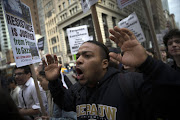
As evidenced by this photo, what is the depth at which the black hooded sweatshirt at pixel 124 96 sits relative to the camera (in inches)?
32.8

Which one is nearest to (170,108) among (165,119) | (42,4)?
(165,119)

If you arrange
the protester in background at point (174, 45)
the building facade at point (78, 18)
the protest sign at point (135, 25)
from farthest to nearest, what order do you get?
the building facade at point (78, 18), the protest sign at point (135, 25), the protester in background at point (174, 45)

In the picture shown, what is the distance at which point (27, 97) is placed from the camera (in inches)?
98.3

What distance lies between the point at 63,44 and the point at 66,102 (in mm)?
28273

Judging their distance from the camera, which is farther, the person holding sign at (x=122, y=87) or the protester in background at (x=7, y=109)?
the person holding sign at (x=122, y=87)

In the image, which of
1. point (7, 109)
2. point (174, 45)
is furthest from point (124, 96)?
point (174, 45)

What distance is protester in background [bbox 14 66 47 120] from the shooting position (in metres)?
2.35

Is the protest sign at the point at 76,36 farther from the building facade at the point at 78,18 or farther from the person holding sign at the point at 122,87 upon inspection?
the person holding sign at the point at 122,87

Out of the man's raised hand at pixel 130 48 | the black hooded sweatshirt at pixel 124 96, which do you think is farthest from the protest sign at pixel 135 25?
the man's raised hand at pixel 130 48

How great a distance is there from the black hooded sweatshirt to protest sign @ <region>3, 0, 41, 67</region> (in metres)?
0.97

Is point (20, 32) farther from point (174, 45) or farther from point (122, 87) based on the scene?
point (174, 45)

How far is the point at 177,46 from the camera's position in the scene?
6.68 feet

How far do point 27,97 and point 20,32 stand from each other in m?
1.29

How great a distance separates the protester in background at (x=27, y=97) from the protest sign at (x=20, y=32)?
0.56 metres
